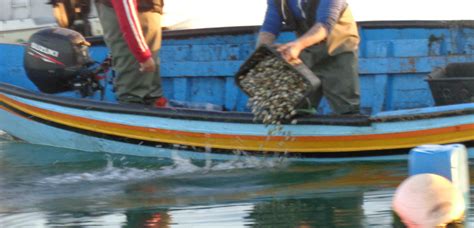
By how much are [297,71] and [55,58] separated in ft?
8.16

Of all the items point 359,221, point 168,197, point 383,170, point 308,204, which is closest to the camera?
point 359,221

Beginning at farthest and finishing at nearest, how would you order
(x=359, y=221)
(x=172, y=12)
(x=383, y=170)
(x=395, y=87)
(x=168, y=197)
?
(x=172, y=12)
(x=395, y=87)
(x=383, y=170)
(x=168, y=197)
(x=359, y=221)

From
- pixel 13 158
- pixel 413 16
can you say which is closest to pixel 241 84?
pixel 13 158

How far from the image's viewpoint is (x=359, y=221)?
6.10 m

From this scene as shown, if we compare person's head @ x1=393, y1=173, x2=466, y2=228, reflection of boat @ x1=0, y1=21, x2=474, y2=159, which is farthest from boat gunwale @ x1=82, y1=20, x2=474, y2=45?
person's head @ x1=393, y1=173, x2=466, y2=228

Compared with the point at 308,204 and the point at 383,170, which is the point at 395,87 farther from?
the point at 308,204

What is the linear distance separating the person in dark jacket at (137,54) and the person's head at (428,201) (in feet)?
10.6

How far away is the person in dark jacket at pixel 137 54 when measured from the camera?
8203 mm

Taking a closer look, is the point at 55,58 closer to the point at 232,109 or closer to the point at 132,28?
the point at 132,28

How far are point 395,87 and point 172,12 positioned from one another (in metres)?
7.07

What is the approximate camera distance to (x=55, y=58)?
29.6ft

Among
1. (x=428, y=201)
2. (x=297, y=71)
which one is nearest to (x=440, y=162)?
(x=428, y=201)

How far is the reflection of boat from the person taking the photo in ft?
25.3

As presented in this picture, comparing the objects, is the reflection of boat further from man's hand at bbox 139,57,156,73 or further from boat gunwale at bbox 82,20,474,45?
man's hand at bbox 139,57,156,73
